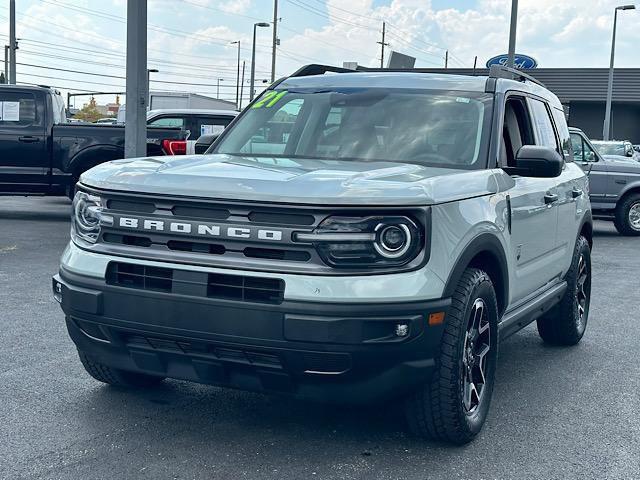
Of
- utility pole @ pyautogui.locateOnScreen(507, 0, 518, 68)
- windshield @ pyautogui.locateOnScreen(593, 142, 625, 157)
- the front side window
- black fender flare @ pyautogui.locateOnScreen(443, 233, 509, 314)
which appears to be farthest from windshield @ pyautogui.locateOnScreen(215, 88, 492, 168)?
windshield @ pyautogui.locateOnScreen(593, 142, 625, 157)

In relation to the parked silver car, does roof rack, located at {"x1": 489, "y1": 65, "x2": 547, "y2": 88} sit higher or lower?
higher

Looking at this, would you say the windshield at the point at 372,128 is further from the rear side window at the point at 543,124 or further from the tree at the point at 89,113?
the tree at the point at 89,113

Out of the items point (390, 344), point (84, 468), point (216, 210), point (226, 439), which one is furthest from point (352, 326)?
point (84, 468)

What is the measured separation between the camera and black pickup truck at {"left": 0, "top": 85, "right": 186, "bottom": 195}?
44.2 ft

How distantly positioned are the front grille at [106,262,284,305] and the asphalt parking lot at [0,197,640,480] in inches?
30.5

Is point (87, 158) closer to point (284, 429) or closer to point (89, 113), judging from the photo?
point (284, 429)

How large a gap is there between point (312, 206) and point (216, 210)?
438mm

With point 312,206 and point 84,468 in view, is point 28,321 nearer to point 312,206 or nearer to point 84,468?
point 84,468

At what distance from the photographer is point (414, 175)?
→ 4023 millimetres

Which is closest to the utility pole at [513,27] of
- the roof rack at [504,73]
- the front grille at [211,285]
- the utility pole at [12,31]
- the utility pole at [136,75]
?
the utility pole at [136,75]

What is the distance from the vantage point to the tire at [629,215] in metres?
15.7

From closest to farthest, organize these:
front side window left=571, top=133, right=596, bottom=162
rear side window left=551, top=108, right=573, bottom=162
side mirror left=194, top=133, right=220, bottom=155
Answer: side mirror left=194, top=133, right=220, bottom=155
rear side window left=551, top=108, right=573, bottom=162
front side window left=571, top=133, right=596, bottom=162

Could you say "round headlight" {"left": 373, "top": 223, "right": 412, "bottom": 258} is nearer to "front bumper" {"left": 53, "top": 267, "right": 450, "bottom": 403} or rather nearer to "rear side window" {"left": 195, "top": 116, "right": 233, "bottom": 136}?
"front bumper" {"left": 53, "top": 267, "right": 450, "bottom": 403}

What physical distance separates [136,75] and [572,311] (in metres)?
7.86
